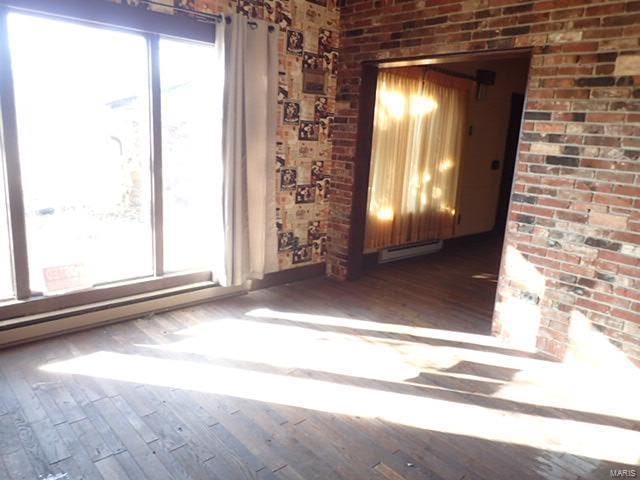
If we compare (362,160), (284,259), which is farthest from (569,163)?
(284,259)

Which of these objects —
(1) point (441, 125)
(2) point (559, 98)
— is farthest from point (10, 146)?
(1) point (441, 125)

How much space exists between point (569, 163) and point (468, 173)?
10.5 ft

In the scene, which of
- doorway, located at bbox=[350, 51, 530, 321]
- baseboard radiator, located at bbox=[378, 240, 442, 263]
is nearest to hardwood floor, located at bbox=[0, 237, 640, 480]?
doorway, located at bbox=[350, 51, 530, 321]

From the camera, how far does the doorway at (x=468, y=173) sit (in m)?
4.18

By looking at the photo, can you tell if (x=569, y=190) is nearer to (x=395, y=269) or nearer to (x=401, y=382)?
(x=401, y=382)

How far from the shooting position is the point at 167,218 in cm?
335

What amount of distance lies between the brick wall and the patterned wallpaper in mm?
949

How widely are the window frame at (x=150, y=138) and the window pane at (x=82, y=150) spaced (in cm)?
6

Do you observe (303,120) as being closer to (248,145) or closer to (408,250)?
(248,145)

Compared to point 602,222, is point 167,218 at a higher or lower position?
lower

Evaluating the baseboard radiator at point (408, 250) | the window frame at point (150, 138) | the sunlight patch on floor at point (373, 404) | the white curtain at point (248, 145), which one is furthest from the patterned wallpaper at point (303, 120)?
the sunlight patch on floor at point (373, 404)

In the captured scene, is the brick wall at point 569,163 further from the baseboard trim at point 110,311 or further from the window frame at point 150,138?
the baseboard trim at point 110,311

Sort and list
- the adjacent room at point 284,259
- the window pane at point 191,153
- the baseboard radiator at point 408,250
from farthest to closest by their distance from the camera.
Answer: the baseboard radiator at point 408,250 → the window pane at point 191,153 → the adjacent room at point 284,259

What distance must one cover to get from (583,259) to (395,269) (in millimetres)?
2222
